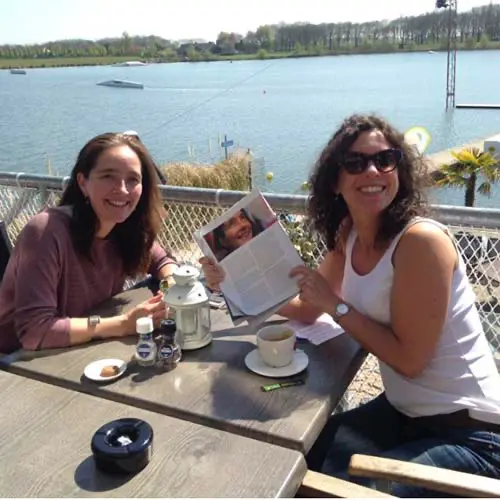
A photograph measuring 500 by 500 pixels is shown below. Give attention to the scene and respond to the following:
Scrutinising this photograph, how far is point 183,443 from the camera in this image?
1.18 metres

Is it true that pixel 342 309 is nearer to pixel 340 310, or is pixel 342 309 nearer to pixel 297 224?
pixel 340 310

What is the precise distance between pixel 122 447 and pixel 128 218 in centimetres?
124

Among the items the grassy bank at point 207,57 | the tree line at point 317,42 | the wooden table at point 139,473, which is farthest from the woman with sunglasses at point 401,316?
the grassy bank at point 207,57

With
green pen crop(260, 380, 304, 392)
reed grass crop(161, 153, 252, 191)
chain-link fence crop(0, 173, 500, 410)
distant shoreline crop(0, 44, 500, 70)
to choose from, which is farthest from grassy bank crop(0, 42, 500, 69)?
green pen crop(260, 380, 304, 392)

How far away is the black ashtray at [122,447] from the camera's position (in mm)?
1066

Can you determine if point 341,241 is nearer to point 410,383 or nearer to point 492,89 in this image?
point 410,383

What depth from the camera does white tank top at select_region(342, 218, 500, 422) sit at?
1575 mm

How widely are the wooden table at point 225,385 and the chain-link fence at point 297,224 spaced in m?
0.79

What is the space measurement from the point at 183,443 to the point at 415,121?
3047cm

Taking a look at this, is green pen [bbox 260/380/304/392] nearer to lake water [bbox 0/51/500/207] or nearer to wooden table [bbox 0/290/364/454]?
wooden table [bbox 0/290/364/454]

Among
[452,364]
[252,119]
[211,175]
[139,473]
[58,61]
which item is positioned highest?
[58,61]

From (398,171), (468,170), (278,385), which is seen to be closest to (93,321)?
(278,385)

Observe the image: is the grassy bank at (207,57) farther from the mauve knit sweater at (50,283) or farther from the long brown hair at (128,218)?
the mauve knit sweater at (50,283)

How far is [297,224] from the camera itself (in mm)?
2709
